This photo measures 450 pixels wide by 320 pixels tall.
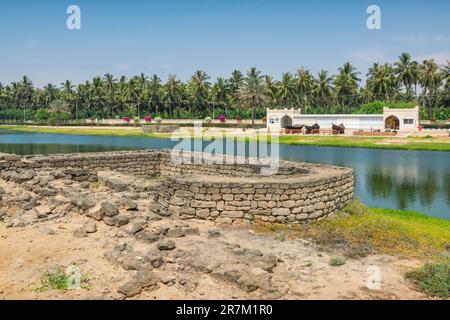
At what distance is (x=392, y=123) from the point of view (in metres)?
75.6

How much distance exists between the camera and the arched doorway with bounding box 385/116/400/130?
7500 cm

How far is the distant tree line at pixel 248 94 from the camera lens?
9531 cm

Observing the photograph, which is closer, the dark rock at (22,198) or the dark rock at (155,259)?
the dark rock at (155,259)

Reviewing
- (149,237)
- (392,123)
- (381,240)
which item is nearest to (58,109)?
(392,123)

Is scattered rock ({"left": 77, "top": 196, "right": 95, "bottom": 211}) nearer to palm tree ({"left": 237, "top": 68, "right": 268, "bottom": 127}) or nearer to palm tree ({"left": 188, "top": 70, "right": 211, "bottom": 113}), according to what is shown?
palm tree ({"left": 237, "top": 68, "right": 268, "bottom": 127})

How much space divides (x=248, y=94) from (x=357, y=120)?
25.9 metres

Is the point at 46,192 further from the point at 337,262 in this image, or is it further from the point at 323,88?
the point at 323,88

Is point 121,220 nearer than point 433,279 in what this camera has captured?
No

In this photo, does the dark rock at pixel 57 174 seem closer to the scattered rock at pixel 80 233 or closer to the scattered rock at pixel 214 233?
the scattered rock at pixel 80 233

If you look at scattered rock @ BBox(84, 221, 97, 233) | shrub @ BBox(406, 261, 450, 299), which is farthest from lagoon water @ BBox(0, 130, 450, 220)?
scattered rock @ BBox(84, 221, 97, 233)

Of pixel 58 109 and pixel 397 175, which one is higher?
pixel 58 109

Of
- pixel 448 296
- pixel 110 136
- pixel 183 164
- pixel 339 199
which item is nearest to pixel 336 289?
pixel 448 296

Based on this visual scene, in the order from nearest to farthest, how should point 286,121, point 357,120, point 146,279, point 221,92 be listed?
1. point 146,279
2. point 357,120
3. point 286,121
4. point 221,92

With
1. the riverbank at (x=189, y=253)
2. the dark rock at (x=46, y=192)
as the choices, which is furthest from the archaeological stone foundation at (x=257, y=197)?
the dark rock at (x=46, y=192)
